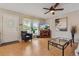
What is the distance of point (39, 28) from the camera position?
6.15 feet

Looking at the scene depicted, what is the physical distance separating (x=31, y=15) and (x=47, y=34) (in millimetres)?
488

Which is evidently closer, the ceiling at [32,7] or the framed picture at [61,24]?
the ceiling at [32,7]

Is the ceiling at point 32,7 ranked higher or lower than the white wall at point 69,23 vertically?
higher

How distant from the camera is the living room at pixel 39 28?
5.59ft

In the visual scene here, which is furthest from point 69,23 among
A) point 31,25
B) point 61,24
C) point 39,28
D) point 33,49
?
point 33,49

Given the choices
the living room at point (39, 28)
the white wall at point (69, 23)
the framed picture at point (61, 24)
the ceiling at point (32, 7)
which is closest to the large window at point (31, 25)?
the living room at point (39, 28)

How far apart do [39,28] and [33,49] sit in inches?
16.7

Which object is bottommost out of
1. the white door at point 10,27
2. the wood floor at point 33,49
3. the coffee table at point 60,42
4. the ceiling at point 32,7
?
the wood floor at point 33,49

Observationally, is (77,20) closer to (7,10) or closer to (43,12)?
(43,12)

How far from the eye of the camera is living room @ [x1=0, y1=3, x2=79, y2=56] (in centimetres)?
170

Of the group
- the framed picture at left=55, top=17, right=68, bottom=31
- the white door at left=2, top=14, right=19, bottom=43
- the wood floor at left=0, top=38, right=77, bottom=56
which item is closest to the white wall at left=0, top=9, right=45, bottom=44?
the white door at left=2, top=14, right=19, bottom=43

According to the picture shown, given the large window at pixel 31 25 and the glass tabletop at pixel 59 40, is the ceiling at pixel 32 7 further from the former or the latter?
the glass tabletop at pixel 59 40

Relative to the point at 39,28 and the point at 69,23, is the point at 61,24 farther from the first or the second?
the point at 39,28

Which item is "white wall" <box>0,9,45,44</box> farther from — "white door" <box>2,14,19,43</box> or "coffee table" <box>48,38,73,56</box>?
"coffee table" <box>48,38,73,56</box>
